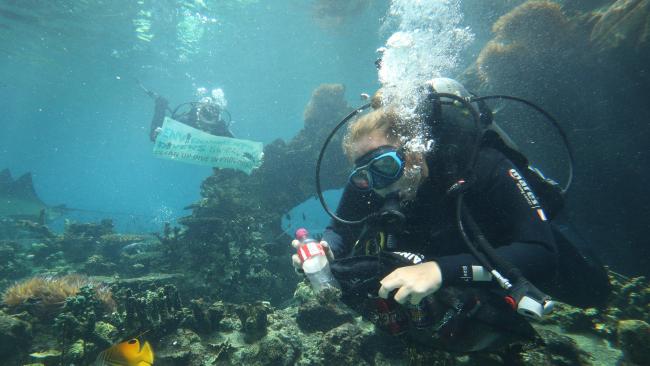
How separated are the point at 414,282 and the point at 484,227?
3.47 ft

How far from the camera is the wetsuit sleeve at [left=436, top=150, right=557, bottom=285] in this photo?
195cm

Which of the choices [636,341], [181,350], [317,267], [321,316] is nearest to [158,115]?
[181,350]

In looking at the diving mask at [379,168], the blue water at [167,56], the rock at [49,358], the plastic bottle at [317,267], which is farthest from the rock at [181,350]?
the blue water at [167,56]

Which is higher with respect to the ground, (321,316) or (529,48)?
(529,48)

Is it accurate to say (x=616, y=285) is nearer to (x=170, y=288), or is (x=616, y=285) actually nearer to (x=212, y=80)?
(x=170, y=288)

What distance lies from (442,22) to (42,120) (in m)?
89.9

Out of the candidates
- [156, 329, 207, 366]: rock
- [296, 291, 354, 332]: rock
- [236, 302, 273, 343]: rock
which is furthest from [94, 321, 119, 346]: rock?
[296, 291, 354, 332]: rock

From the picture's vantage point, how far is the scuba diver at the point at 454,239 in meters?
1.94

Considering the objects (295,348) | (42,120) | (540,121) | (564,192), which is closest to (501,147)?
(564,192)

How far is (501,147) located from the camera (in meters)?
2.66

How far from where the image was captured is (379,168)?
2598mm

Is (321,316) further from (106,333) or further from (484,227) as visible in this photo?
(484,227)

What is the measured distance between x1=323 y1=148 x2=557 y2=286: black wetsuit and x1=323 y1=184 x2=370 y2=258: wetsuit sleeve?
0.04ft

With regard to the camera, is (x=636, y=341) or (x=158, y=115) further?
(x=158, y=115)
